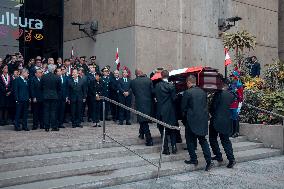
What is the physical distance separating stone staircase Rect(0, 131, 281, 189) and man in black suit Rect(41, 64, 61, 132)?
2.59 meters

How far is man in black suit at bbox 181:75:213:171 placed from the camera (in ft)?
26.6

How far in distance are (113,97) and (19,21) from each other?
6.31 m

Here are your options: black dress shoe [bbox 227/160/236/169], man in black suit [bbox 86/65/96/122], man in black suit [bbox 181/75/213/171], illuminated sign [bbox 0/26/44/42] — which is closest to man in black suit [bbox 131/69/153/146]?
man in black suit [bbox 181/75/213/171]

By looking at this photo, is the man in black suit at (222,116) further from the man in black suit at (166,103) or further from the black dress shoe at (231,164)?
the man in black suit at (166,103)

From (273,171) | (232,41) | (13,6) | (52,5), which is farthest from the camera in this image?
(52,5)

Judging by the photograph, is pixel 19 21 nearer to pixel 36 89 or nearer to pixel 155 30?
pixel 155 30

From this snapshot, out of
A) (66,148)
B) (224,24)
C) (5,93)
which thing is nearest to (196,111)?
(66,148)

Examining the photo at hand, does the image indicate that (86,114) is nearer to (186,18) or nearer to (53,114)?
(53,114)

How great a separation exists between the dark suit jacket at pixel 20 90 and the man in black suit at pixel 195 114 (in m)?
4.92

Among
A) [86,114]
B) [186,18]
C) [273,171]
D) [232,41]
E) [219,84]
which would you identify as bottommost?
[273,171]

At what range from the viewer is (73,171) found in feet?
23.9

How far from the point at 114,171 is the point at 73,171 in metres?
0.87

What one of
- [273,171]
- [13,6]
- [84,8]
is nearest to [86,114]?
[84,8]

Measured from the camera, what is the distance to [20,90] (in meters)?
10.8
